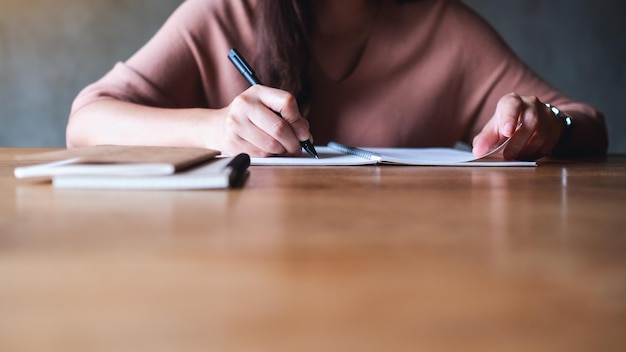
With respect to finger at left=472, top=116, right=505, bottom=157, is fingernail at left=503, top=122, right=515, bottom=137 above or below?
above

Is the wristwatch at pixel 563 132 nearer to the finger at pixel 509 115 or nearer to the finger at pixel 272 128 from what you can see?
the finger at pixel 509 115

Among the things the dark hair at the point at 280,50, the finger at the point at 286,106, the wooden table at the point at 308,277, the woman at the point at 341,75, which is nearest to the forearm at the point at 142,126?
the woman at the point at 341,75

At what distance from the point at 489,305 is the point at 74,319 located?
0.13 m

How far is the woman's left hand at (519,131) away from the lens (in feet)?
2.52

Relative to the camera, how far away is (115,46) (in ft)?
8.85

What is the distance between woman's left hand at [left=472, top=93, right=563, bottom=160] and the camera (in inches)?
30.2

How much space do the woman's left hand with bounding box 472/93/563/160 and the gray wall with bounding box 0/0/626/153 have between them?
2.02 m

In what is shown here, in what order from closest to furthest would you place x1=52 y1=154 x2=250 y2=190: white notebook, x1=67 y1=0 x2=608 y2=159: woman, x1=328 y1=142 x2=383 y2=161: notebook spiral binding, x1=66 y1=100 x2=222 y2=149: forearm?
x1=52 y1=154 x2=250 y2=190: white notebook, x1=328 y1=142 x2=383 y2=161: notebook spiral binding, x1=66 y1=100 x2=222 y2=149: forearm, x1=67 y1=0 x2=608 y2=159: woman

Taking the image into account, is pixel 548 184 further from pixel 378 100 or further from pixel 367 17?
pixel 367 17

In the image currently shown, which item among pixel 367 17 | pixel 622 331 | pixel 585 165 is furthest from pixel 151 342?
pixel 367 17

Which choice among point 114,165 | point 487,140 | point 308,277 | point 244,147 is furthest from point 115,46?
point 308,277

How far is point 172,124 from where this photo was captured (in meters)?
0.88

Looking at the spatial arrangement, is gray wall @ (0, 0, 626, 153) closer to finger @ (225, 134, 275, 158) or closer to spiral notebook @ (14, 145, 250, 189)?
finger @ (225, 134, 275, 158)

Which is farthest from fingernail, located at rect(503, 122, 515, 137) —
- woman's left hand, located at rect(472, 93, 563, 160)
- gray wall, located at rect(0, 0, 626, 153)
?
gray wall, located at rect(0, 0, 626, 153)
